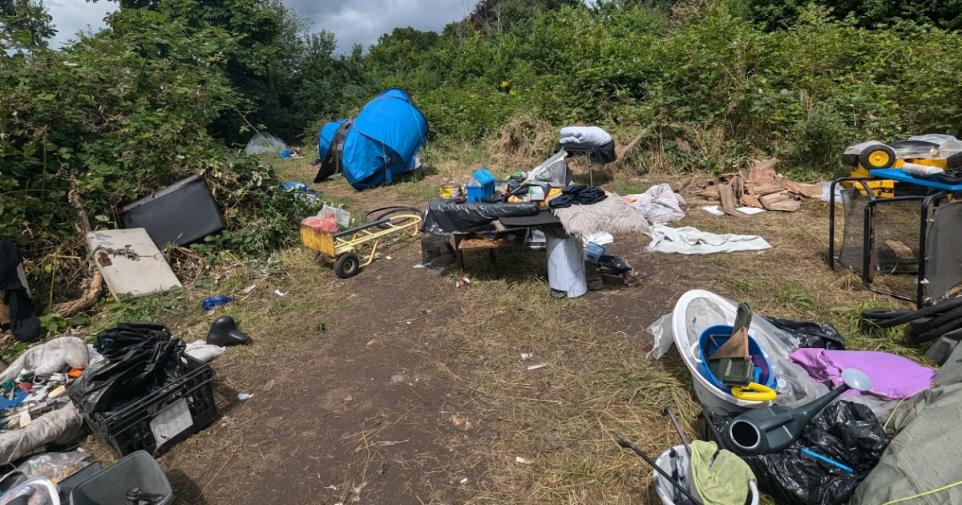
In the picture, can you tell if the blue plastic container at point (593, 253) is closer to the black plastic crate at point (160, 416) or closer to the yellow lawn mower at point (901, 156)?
the yellow lawn mower at point (901, 156)

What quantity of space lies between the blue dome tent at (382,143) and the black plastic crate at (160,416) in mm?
7005

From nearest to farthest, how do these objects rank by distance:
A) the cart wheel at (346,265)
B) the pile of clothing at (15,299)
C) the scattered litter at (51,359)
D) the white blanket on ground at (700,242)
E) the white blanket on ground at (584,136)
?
the scattered litter at (51,359), the pile of clothing at (15,299), the white blanket on ground at (700,242), the cart wheel at (346,265), the white blanket on ground at (584,136)

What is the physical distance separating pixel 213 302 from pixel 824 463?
16.9 ft

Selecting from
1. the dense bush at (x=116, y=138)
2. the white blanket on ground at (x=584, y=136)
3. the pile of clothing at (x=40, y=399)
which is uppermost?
the dense bush at (x=116, y=138)

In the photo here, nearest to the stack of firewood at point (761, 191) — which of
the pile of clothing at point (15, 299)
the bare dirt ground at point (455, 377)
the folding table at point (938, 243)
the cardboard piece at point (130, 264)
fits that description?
the bare dirt ground at point (455, 377)

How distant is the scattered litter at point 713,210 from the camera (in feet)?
21.7

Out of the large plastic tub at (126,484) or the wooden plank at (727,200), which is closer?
the large plastic tub at (126,484)

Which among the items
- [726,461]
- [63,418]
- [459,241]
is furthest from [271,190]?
[726,461]

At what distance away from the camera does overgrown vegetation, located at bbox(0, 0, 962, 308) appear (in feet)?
17.5

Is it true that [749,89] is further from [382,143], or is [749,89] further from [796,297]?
[382,143]

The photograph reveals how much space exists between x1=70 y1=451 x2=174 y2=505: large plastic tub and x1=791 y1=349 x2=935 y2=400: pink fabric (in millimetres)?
3540

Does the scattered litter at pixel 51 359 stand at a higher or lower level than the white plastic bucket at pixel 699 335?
higher

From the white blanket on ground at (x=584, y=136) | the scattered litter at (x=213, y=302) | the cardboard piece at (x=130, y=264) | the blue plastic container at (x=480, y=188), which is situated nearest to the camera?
the blue plastic container at (x=480, y=188)

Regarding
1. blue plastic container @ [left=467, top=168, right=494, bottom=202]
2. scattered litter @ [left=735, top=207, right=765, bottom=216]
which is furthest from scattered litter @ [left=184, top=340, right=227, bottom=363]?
scattered litter @ [left=735, top=207, right=765, bottom=216]
